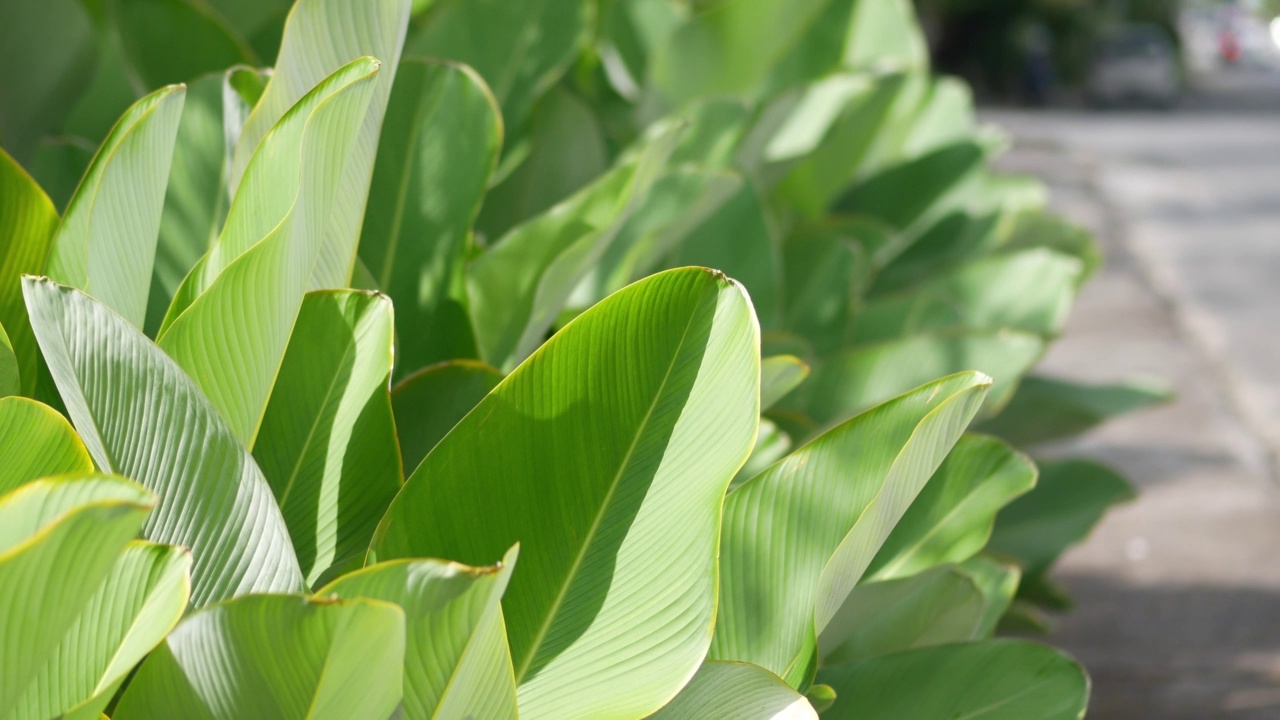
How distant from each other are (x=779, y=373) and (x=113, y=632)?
0.41 meters

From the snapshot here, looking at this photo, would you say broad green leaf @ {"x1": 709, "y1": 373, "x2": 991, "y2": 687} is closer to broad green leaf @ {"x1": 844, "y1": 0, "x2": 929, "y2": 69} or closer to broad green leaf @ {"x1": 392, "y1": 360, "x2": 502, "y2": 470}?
broad green leaf @ {"x1": 392, "y1": 360, "x2": 502, "y2": 470}

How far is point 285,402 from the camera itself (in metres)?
0.59

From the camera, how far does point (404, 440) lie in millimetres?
698

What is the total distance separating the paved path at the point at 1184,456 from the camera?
2082mm

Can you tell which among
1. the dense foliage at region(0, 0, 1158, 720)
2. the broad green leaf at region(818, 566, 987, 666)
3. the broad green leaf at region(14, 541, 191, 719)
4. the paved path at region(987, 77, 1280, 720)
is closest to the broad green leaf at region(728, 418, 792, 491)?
the dense foliage at region(0, 0, 1158, 720)

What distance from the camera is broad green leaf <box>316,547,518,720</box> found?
1.30 ft

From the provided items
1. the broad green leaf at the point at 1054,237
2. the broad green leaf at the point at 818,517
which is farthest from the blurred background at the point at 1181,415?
the broad green leaf at the point at 818,517

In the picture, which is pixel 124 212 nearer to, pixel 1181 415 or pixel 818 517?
pixel 818 517

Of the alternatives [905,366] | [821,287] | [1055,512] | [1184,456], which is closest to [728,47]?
[821,287]

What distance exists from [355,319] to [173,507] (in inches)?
5.0

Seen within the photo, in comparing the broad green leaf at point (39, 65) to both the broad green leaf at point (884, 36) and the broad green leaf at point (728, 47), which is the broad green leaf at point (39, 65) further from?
the broad green leaf at point (884, 36)

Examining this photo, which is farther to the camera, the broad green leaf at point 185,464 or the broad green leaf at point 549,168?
the broad green leaf at point 549,168

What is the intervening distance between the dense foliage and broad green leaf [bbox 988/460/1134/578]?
1.53ft

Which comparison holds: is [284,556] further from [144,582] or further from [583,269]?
[583,269]
